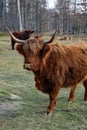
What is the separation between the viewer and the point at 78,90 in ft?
29.1

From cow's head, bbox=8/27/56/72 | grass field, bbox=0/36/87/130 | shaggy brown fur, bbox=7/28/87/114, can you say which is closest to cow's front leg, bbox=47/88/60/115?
shaggy brown fur, bbox=7/28/87/114

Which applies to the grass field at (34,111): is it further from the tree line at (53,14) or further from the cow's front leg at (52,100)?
the tree line at (53,14)

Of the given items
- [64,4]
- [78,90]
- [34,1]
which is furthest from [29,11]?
[78,90]

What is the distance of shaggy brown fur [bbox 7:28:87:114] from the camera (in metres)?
5.93

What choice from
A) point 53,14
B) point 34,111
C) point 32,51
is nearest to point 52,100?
point 34,111

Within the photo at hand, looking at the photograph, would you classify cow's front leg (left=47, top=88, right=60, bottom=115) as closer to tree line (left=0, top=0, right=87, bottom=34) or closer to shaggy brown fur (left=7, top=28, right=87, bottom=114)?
shaggy brown fur (left=7, top=28, right=87, bottom=114)

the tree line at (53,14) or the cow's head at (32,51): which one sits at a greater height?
the cow's head at (32,51)

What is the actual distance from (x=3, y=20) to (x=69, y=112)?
5150 centimetres

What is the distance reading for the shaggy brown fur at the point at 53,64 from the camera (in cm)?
593

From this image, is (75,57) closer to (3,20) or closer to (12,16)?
(3,20)

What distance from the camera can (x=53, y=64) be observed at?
641 centimetres

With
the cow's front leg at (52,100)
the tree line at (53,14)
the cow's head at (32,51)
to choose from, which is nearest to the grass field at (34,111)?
the cow's front leg at (52,100)

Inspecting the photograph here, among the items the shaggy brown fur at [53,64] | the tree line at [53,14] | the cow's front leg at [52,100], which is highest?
the shaggy brown fur at [53,64]

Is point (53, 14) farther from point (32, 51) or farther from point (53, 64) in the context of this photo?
point (32, 51)
